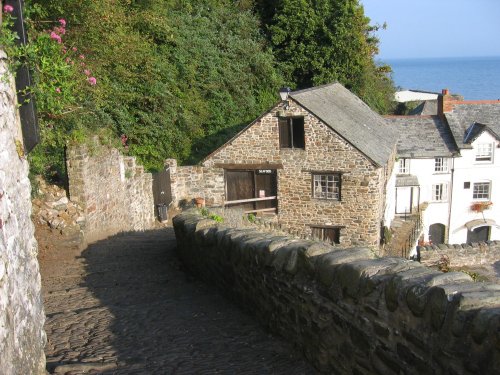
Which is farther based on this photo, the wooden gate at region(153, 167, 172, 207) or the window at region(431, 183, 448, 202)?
the window at region(431, 183, 448, 202)

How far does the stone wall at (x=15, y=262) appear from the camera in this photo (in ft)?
11.9

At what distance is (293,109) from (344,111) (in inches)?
150

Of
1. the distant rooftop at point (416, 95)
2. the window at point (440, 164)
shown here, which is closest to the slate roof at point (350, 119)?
the window at point (440, 164)

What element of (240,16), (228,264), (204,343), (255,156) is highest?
(240,16)

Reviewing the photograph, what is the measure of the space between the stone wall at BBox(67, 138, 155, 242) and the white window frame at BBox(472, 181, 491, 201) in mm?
21424

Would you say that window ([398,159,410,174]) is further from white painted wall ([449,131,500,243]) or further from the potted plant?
the potted plant

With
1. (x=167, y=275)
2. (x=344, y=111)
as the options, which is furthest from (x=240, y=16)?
(x=167, y=275)

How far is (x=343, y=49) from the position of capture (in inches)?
1153

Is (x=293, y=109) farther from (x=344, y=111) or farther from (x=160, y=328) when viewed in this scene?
(x=160, y=328)

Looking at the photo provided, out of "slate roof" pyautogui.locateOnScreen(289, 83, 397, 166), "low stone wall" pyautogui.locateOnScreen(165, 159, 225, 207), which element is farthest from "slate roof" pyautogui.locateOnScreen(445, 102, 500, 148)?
"low stone wall" pyautogui.locateOnScreen(165, 159, 225, 207)

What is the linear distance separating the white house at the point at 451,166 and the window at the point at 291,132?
11086mm

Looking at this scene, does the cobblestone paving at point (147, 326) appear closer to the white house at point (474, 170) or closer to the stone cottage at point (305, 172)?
the stone cottage at point (305, 172)

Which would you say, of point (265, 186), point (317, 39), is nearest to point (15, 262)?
point (265, 186)

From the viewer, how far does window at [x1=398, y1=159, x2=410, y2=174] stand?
96.2 ft
